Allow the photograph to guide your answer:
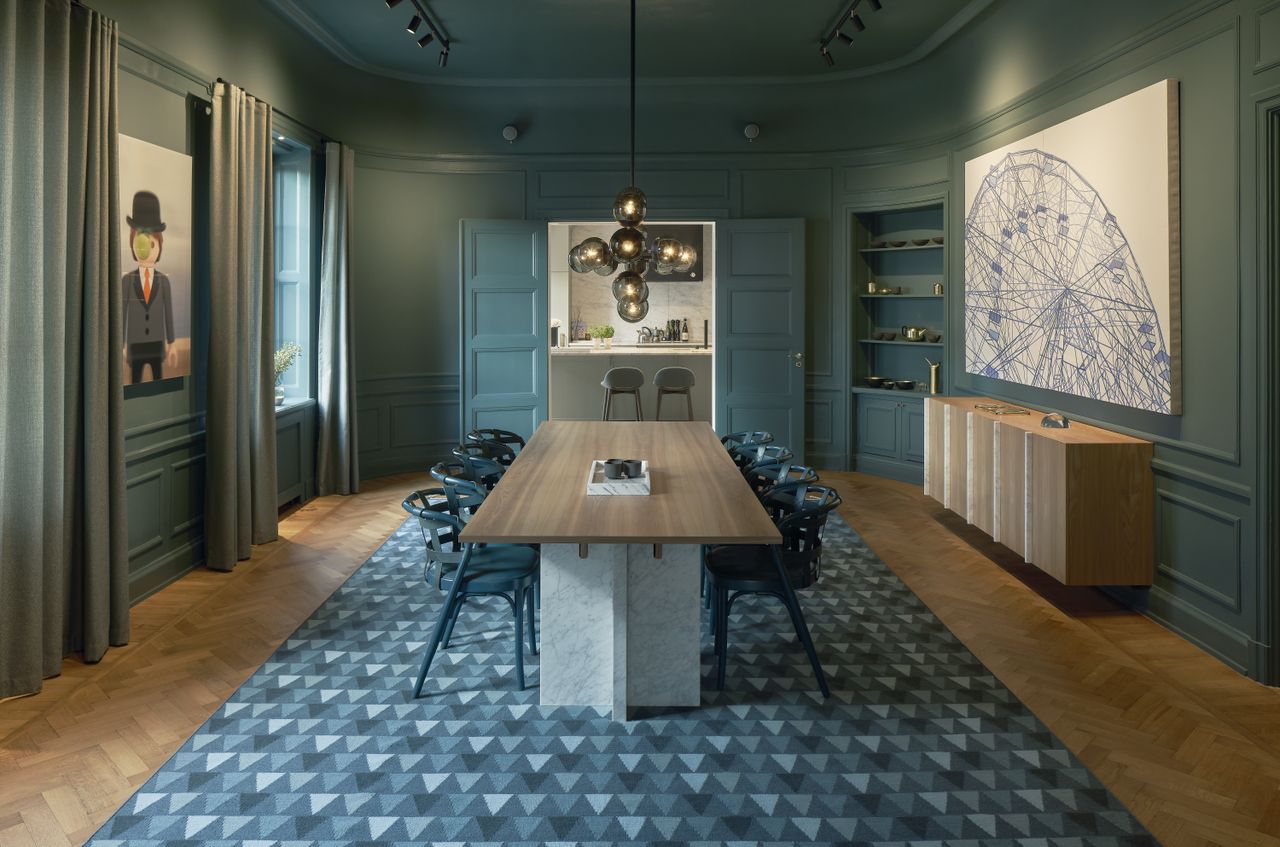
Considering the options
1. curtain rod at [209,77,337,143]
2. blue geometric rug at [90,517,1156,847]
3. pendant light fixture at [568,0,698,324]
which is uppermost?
curtain rod at [209,77,337,143]

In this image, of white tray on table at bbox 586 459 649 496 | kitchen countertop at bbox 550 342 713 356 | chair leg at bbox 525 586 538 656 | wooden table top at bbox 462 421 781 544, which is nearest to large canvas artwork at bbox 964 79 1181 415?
wooden table top at bbox 462 421 781 544

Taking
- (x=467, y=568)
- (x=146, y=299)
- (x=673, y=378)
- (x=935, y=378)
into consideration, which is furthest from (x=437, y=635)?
(x=673, y=378)

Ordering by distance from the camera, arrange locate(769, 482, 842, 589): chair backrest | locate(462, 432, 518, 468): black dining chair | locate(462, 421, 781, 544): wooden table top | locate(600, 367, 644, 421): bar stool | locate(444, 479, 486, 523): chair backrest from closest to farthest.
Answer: locate(462, 421, 781, 544): wooden table top, locate(769, 482, 842, 589): chair backrest, locate(444, 479, 486, 523): chair backrest, locate(462, 432, 518, 468): black dining chair, locate(600, 367, 644, 421): bar stool

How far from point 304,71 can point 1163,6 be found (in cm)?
553

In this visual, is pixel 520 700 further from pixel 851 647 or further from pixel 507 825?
pixel 851 647

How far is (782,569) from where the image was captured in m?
3.32

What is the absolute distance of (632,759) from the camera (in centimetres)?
282

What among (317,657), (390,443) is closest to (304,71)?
(390,443)

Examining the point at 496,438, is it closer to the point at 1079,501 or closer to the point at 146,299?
the point at 146,299

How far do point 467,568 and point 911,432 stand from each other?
509 centimetres

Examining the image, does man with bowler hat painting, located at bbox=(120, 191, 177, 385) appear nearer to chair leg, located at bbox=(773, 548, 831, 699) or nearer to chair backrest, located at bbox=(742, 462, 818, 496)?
chair backrest, located at bbox=(742, 462, 818, 496)

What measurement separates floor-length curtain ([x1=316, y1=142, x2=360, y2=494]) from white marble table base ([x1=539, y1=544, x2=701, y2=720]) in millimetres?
4322

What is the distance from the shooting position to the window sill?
6.35 meters

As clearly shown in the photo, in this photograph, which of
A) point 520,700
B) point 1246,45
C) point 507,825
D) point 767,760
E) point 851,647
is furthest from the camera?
point 851,647
